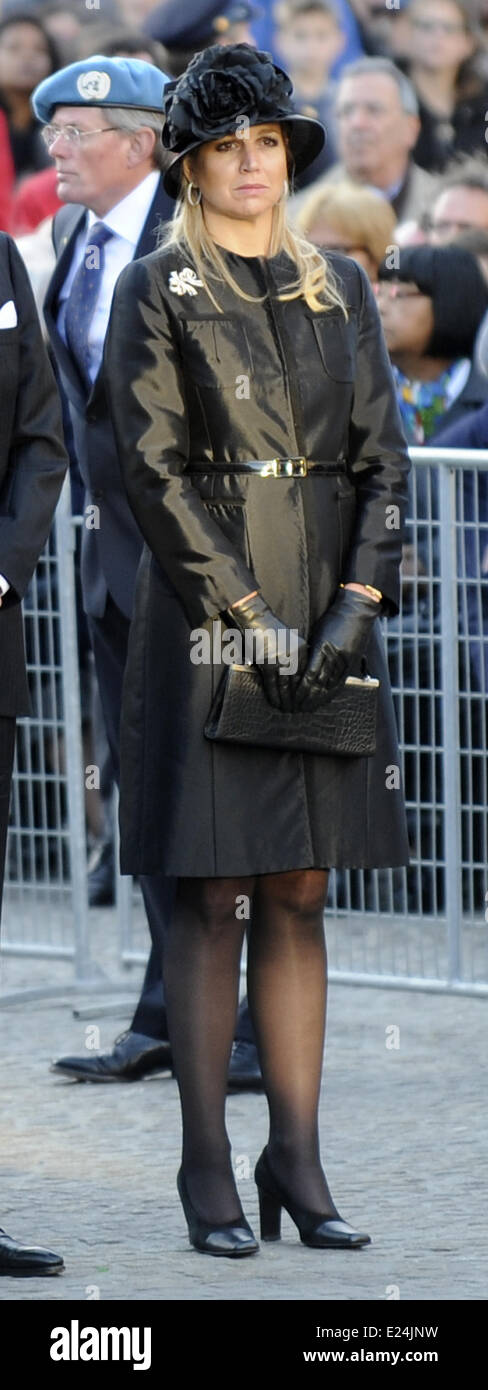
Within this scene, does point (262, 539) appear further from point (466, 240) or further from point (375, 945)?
point (466, 240)

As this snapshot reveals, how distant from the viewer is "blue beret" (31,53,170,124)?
5.95 meters

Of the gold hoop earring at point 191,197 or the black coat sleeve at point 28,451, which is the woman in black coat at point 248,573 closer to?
the gold hoop earring at point 191,197

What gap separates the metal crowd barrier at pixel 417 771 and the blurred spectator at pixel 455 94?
8.73 feet

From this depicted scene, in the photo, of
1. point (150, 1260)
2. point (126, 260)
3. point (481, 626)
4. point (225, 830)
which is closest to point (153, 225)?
point (126, 260)

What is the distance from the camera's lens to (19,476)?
174 inches

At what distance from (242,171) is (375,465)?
56 centimetres

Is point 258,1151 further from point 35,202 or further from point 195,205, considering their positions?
point 35,202

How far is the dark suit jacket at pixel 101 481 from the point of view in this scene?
5.74m

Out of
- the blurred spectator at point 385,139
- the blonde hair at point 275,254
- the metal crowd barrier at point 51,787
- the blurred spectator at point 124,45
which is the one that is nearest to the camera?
the blonde hair at point 275,254

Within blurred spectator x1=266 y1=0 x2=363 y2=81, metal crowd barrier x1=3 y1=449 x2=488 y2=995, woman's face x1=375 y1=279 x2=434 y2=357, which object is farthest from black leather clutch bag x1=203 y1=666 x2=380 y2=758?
blurred spectator x1=266 y1=0 x2=363 y2=81

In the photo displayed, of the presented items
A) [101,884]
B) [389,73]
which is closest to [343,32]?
[389,73]

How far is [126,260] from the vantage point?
5941 mm

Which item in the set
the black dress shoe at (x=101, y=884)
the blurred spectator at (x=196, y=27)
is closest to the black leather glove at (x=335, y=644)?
the black dress shoe at (x=101, y=884)

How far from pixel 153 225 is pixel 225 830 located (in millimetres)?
1923
